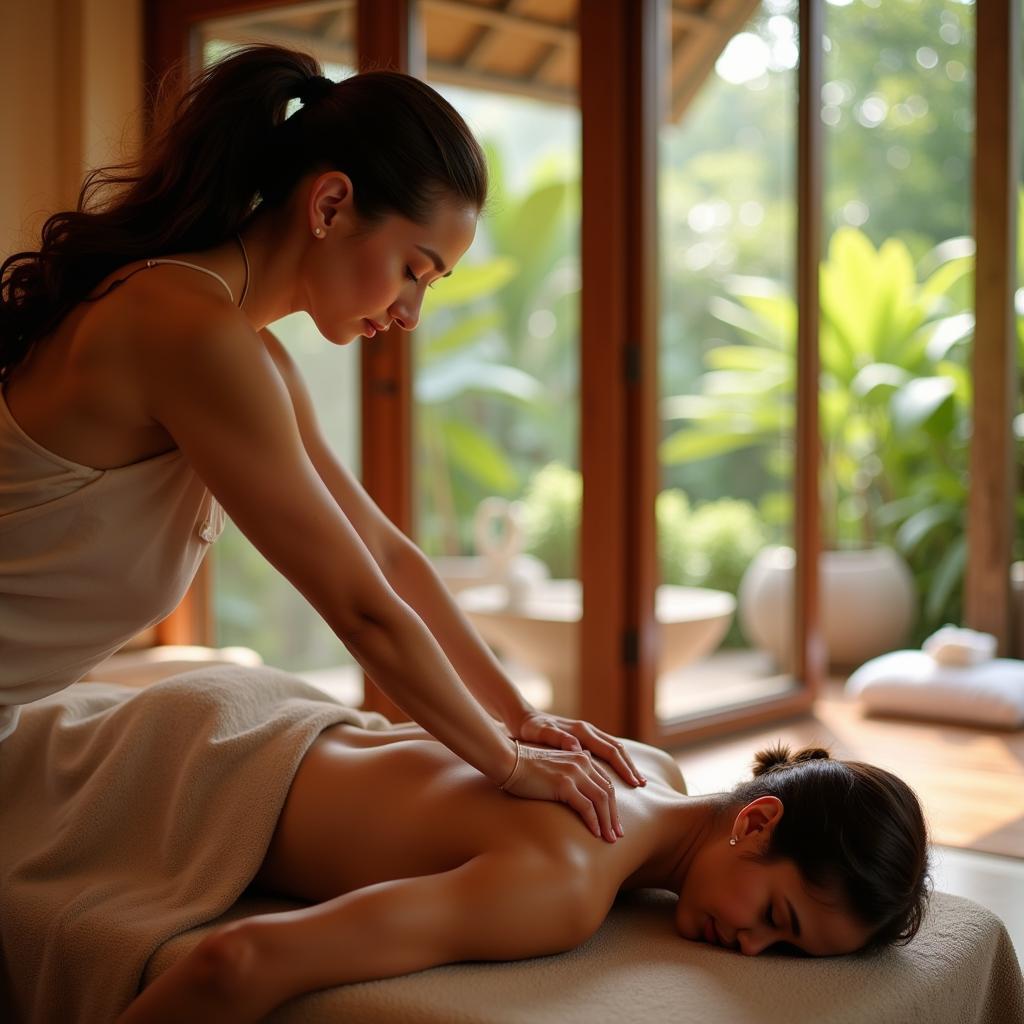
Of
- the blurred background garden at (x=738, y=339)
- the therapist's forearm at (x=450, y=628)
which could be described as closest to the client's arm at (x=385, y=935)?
the therapist's forearm at (x=450, y=628)

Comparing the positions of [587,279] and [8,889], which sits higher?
[587,279]

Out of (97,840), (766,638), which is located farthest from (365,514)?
(766,638)

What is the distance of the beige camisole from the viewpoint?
135cm

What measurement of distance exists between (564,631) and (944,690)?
3.91ft

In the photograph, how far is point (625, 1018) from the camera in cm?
119

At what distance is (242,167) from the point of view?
1.38 meters

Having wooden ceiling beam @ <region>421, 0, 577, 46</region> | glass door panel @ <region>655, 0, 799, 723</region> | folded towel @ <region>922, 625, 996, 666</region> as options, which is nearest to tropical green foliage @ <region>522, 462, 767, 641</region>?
glass door panel @ <region>655, 0, 799, 723</region>

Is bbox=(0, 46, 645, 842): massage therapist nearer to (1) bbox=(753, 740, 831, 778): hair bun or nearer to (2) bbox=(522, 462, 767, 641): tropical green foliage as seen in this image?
(1) bbox=(753, 740, 831, 778): hair bun

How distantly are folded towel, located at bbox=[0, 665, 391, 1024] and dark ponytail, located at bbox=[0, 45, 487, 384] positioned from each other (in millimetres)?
484

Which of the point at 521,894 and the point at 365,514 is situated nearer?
the point at 521,894

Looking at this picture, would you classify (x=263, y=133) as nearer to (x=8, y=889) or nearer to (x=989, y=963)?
(x=8, y=889)

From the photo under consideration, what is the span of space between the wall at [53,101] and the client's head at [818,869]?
115 inches

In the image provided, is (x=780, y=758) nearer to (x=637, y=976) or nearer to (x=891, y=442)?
(x=637, y=976)

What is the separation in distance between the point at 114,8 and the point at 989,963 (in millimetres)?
3671
